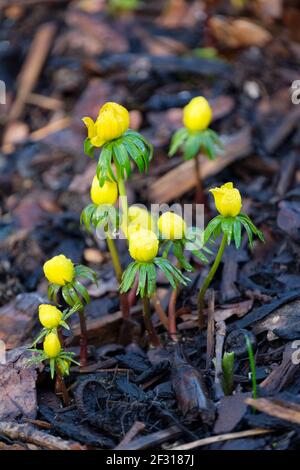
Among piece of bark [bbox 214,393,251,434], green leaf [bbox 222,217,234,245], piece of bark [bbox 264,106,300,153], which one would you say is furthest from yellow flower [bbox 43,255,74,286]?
piece of bark [bbox 264,106,300,153]

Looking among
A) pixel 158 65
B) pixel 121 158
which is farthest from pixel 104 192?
pixel 158 65

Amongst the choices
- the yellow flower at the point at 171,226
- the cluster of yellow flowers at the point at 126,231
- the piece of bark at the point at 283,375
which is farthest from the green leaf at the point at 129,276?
the piece of bark at the point at 283,375

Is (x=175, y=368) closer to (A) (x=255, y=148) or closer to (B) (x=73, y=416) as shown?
(B) (x=73, y=416)

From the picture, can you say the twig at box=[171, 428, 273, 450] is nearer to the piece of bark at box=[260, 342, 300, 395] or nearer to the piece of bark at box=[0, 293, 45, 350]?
the piece of bark at box=[260, 342, 300, 395]

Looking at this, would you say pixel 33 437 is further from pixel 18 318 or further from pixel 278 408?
pixel 278 408

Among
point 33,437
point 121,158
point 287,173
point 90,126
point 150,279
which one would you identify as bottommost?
point 287,173
